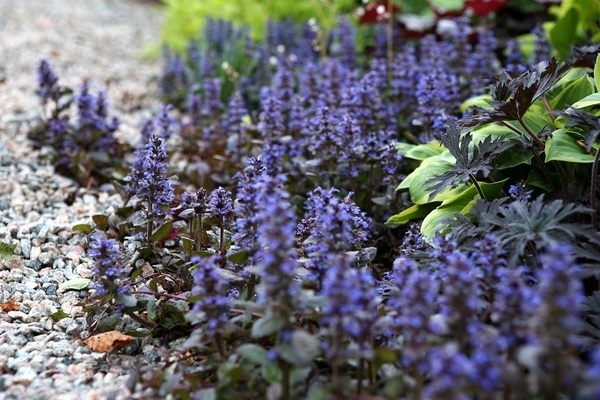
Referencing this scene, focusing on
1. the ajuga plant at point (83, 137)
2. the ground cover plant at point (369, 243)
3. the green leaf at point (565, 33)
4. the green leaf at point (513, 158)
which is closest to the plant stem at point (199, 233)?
the ground cover plant at point (369, 243)

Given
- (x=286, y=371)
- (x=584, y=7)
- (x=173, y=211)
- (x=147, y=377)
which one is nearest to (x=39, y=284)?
(x=173, y=211)

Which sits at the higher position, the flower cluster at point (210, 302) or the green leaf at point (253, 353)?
the flower cluster at point (210, 302)

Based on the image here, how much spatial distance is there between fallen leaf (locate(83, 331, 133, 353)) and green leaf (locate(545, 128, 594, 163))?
163cm

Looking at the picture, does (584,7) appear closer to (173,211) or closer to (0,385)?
(173,211)

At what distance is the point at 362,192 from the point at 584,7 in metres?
2.44

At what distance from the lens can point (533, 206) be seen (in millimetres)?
2232

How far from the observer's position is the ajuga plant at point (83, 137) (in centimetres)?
403

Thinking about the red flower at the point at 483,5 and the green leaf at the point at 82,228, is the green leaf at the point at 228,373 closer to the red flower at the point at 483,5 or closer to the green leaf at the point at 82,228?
the green leaf at the point at 82,228

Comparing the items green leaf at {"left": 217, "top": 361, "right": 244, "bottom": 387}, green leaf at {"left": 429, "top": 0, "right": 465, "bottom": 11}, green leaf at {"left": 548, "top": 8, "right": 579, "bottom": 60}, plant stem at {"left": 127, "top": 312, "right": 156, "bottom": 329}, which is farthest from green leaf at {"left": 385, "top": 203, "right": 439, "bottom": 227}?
green leaf at {"left": 429, "top": 0, "right": 465, "bottom": 11}

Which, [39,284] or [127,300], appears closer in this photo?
[127,300]

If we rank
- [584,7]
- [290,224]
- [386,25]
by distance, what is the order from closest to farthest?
1. [290,224]
2. [584,7]
3. [386,25]

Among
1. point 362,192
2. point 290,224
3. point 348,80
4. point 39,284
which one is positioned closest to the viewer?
point 290,224

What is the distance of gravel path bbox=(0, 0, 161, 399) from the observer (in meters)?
2.32

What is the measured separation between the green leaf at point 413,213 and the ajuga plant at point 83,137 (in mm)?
1770
